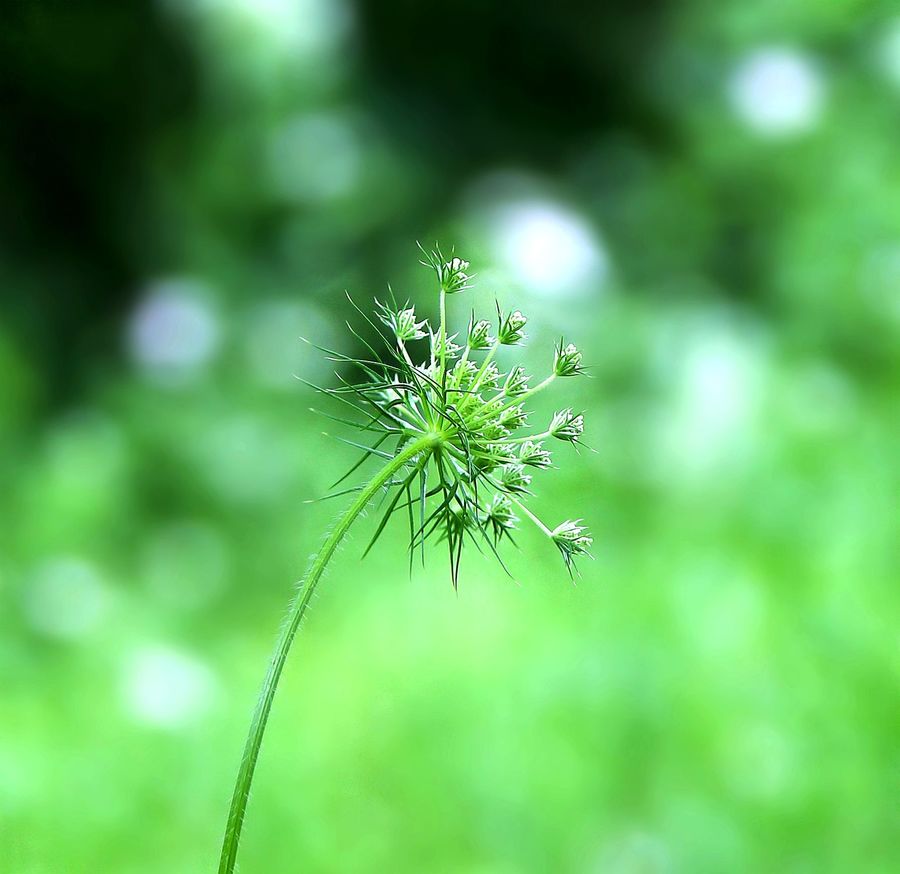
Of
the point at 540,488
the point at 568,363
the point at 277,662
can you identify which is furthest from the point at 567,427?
the point at 540,488

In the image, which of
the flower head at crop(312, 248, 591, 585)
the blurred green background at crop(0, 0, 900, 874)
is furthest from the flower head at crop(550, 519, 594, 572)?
the blurred green background at crop(0, 0, 900, 874)

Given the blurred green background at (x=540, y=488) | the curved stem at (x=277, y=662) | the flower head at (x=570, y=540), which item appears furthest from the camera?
the blurred green background at (x=540, y=488)

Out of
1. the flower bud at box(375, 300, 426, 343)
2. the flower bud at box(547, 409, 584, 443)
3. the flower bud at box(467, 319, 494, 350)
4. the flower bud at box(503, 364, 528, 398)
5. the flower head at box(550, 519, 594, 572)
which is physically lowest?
the flower head at box(550, 519, 594, 572)

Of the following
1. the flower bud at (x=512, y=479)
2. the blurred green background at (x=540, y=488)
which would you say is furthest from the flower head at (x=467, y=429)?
the blurred green background at (x=540, y=488)

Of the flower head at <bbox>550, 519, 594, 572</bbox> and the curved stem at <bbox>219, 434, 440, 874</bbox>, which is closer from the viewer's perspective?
the curved stem at <bbox>219, 434, 440, 874</bbox>

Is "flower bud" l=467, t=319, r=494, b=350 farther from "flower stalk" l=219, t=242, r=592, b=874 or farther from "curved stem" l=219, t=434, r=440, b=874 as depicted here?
"curved stem" l=219, t=434, r=440, b=874

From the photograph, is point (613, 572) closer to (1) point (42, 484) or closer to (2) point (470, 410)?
(1) point (42, 484)

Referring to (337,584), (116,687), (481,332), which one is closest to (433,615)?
(337,584)

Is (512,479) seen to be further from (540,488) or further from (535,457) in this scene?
(540,488)

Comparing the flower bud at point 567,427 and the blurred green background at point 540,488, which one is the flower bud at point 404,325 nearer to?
the flower bud at point 567,427
